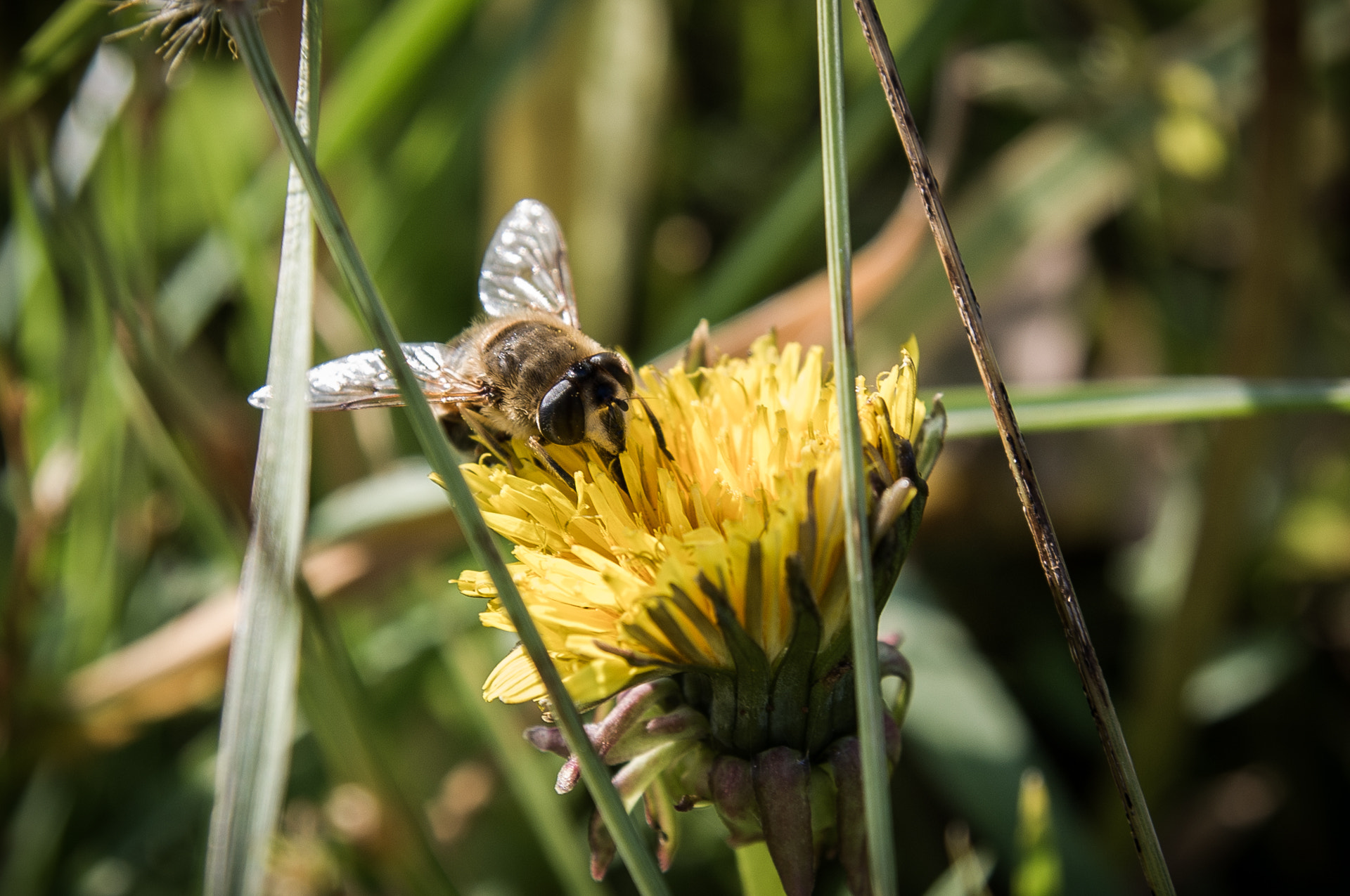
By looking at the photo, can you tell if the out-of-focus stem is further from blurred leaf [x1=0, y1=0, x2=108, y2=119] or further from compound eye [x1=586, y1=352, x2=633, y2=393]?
blurred leaf [x1=0, y1=0, x2=108, y2=119]

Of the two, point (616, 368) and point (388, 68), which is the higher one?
point (388, 68)

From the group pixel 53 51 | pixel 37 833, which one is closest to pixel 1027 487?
pixel 53 51

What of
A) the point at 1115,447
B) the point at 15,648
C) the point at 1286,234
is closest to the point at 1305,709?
the point at 1115,447

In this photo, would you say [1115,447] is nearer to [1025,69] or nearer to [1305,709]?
[1305,709]

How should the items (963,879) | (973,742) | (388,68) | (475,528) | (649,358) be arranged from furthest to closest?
(649,358), (388,68), (973,742), (963,879), (475,528)

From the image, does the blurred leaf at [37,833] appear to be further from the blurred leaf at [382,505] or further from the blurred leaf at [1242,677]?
the blurred leaf at [1242,677]

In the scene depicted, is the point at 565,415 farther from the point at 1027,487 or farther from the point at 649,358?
the point at 649,358

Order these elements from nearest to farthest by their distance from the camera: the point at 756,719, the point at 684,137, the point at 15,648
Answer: the point at 756,719 < the point at 15,648 < the point at 684,137
